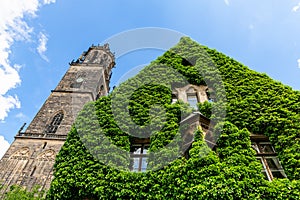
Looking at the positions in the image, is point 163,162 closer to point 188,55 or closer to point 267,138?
point 267,138

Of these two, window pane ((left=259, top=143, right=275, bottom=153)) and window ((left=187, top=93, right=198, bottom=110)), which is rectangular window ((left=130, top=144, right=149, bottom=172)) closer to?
window ((left=187, top=93, right=198, bottom=110))

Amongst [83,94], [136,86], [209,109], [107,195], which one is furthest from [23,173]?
[209,109]

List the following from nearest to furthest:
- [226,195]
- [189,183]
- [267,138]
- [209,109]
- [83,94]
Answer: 1. [226,195]
2. [189,183]
3. [267,138]
4. [209,109]
5. [83,94]

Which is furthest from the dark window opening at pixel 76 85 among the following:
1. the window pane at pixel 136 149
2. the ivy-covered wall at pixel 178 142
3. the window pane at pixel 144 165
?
the window pane at pixel 144 165

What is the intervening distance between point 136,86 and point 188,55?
3.83 metres

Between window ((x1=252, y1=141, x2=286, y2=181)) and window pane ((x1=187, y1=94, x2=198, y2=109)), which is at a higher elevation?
window pane ((x1=187, y1=94, x2=198, y2=109))

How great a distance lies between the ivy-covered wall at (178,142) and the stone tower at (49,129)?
9882mm

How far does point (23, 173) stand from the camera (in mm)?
20547

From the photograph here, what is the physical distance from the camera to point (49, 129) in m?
25.4

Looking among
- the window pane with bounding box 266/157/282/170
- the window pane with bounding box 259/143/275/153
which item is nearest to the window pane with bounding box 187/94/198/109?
the window pane with bounding box 259/143/275/153

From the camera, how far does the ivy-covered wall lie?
7.19 m

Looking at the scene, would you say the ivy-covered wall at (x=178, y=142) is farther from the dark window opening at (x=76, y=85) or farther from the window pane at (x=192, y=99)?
the dark window opening at (x=76, y=85)

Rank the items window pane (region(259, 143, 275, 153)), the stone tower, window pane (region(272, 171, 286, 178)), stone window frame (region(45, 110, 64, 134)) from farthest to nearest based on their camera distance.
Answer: stone window frame (region(45, 110, 64, 134)) < the stone tower < window pane (region(259, 143, 275, 153)) < window pane (region(272, 171, 286, 178))

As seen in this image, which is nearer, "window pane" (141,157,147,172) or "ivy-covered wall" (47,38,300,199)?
"ivy-covered wall" (47,38,300,199)
